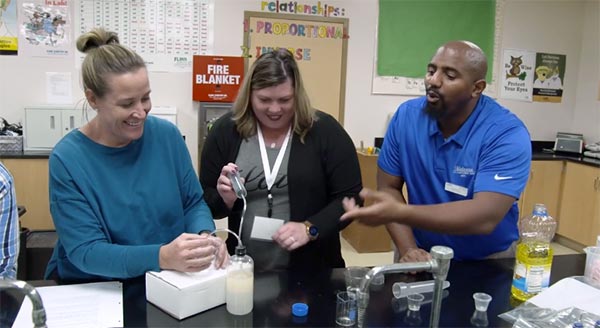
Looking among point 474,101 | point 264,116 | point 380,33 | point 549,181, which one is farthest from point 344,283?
point 549,181

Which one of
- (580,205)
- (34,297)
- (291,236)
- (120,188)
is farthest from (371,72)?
(34,297)

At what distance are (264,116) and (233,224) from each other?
16.7 inches

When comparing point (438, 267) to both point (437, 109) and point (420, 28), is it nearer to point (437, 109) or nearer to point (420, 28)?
point (437, 109)

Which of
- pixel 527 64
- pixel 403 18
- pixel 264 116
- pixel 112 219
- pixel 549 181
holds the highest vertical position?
pixel 403 18

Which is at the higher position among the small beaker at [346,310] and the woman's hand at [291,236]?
the woman's hand at [291,236]

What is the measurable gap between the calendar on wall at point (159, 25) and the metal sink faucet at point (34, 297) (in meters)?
3.10

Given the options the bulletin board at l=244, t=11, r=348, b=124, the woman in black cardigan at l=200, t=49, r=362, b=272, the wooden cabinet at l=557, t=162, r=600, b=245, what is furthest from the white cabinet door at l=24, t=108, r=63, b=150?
the wooden cabinet at l=557, t=162, r=600, b=245

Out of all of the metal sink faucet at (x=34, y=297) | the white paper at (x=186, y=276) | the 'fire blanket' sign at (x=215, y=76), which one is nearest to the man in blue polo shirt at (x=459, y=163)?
the white paper at (x=186, y=276)

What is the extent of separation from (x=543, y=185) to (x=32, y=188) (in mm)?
4232

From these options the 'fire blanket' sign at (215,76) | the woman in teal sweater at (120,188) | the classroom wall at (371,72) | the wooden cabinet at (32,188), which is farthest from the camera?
the 'fire blanket' sign at (215,76)

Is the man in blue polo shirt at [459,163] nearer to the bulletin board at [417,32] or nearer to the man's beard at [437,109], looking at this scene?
the man's beard at [437,109]

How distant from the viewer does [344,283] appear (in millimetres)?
1421

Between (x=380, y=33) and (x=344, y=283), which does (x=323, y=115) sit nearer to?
(x=344, y=283)

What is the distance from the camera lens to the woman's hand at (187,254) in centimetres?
123
